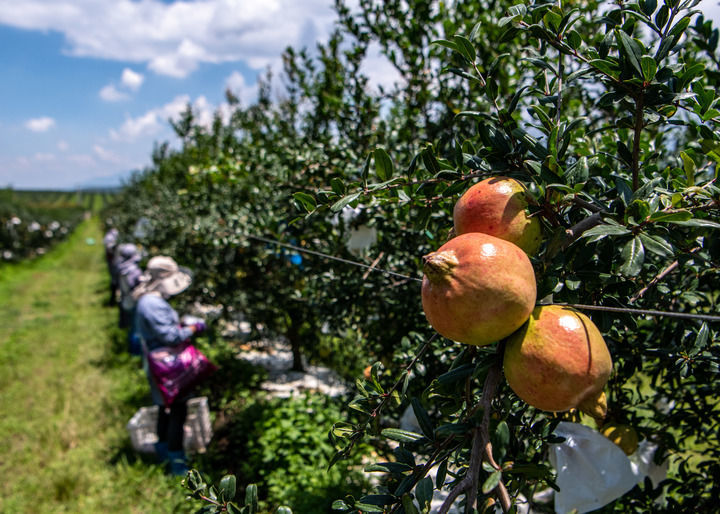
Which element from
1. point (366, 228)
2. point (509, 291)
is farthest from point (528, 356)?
point (366, 228)

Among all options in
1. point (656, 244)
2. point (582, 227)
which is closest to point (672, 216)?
point (656, 244)

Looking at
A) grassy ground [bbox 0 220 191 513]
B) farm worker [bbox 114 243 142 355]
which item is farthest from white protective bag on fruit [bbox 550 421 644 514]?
farm worker [bbox 114 243 142 355]

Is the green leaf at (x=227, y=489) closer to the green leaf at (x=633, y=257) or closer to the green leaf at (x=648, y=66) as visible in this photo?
the green leaf at (x=633, y=257)

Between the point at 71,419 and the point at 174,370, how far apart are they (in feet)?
6.73

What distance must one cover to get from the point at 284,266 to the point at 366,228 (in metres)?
2.40

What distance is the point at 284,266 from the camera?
4.77 m

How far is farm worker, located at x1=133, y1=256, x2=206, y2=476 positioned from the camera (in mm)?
3611

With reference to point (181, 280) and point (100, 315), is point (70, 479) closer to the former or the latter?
point (181, 280)

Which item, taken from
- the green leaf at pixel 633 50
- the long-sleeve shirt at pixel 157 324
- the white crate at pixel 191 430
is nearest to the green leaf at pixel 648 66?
the green leaf at pixel 633 50

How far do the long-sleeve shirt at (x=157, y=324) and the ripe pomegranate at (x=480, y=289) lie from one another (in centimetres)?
330

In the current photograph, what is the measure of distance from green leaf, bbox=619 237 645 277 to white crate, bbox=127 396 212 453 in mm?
3846

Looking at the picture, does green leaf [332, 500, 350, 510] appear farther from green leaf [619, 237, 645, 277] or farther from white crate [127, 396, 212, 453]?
white crate [127, 396, 212, 453]

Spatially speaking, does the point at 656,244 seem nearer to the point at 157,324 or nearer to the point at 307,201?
the point at 307,201

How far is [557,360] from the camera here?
0.74 metres
